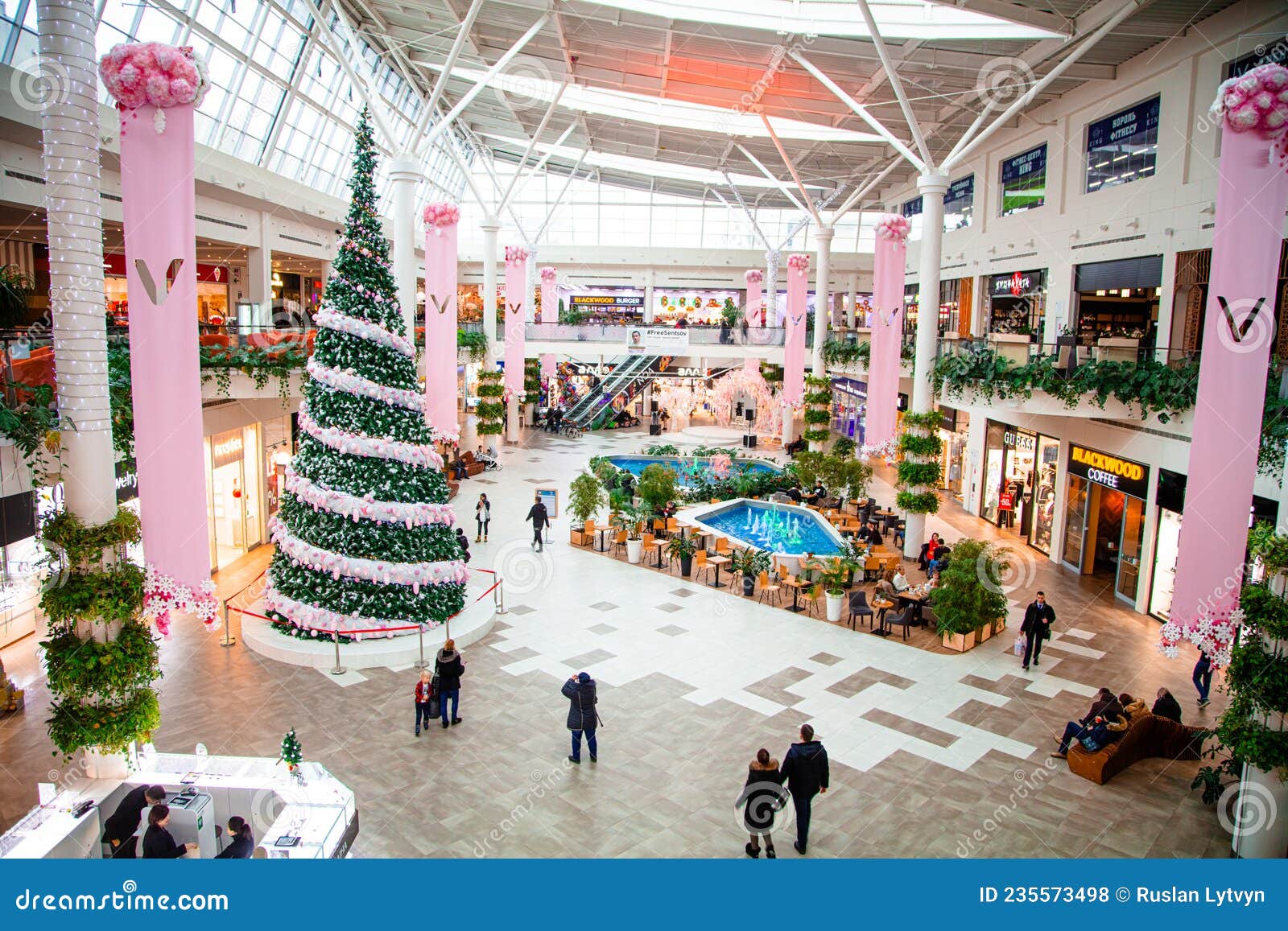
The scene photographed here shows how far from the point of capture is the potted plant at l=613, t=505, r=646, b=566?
707 inches

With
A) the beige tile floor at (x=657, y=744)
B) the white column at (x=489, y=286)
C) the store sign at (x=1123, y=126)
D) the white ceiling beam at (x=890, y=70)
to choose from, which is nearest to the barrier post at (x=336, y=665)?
the beige tile floor at (x=657, y=744)

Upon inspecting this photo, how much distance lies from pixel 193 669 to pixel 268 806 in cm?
538

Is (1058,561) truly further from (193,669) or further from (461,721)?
(193,669)

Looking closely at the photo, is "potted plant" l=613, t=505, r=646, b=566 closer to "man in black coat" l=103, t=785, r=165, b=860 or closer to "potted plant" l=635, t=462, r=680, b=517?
"potted plant" l=635, t=462, r=680, b=517

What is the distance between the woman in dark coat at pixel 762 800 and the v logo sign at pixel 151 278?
735 cm

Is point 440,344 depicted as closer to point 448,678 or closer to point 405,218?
point 405,218

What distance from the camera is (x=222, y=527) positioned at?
1794 cm

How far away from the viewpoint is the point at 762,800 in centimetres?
748

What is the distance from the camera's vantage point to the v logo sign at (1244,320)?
8273 millimetres

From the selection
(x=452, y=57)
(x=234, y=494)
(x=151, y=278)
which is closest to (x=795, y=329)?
(x=452, y=57)

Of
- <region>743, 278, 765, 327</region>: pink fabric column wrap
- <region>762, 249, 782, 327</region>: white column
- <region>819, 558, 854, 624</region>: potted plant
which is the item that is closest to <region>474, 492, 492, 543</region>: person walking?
<region>819, 558, 854, 624</region>: potted plant

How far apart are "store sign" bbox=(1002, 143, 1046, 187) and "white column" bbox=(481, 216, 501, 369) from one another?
18.1 meters

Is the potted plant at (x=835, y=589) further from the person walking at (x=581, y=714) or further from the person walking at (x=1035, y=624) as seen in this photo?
the person walking at (x=581, y=714)

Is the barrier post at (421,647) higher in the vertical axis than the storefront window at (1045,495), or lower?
lower
